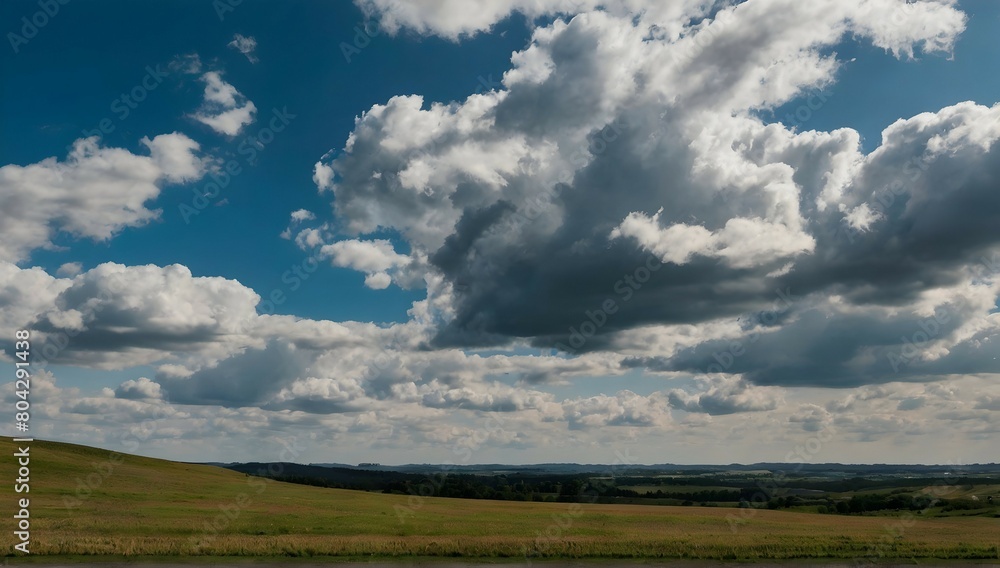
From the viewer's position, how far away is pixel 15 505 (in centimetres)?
6300

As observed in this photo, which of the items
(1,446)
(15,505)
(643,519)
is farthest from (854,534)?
(1,446)

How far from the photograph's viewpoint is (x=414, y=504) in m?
90.6

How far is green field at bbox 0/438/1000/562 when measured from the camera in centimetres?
4369

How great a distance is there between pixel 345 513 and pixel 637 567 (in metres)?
40.5

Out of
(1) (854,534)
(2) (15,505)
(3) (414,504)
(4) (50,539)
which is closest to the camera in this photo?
(4) (50,539)

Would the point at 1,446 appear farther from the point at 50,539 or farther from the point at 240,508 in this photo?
the point at 50,539

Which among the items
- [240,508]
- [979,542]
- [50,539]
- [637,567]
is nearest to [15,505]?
[240,508]

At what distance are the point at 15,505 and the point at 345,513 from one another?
99.0 feet

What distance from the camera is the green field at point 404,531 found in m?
43.7

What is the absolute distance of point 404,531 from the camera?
56469mm

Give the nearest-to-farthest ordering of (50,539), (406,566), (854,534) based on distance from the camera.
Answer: (406,566) → (50,539) → (854,534)

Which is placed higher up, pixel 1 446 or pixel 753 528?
pixel 1 446

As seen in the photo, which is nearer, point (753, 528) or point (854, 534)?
point (854, 534)

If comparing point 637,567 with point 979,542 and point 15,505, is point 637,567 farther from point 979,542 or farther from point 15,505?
point 15,505
